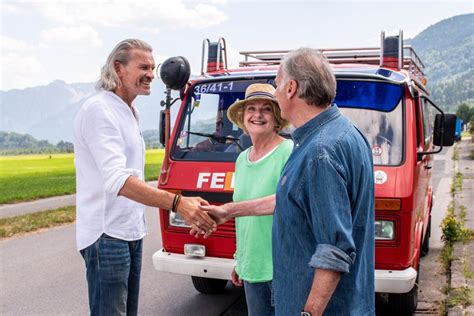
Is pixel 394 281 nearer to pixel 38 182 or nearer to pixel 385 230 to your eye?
pixel 385 230

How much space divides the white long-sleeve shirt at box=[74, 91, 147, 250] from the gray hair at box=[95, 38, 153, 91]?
55 mm

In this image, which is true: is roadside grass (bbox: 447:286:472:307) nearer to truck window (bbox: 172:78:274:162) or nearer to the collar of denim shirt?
truck window (bbox: 172:78:274:162)

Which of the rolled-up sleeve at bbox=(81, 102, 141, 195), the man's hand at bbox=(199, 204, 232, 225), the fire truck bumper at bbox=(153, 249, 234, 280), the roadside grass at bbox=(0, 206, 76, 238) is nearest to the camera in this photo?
the rolled-up sleeve at bbox=(81, 102, 141, 195)

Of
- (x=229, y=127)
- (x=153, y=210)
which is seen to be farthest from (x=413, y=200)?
(x=153, y=210)

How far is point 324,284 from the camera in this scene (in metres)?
1.89

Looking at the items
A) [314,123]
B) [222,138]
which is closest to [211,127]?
[222,138]

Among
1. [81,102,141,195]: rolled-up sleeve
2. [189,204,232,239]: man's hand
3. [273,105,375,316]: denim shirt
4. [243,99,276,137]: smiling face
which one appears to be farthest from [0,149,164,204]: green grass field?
[273,105,375,316]: denim shirt

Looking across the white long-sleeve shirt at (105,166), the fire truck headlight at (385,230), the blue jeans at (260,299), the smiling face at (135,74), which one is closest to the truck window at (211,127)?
the fire truck headlight at (385,230)

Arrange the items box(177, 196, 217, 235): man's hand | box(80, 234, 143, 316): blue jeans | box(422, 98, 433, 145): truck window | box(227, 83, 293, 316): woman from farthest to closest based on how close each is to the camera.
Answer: box(422, 98, 433, 145): truck window < box(227, 83, 293, 316): woman < box(177, 196, 217, 235): man's hand < box(80, 234, 143, 316): blue jeans

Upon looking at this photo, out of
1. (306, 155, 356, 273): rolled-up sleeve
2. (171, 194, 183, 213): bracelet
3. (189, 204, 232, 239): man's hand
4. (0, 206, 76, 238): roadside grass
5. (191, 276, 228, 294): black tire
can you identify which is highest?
(306, 155, 356, 273): rolled-up sleeve

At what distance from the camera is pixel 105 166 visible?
2652mm

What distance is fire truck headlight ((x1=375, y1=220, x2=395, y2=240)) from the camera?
4410mm

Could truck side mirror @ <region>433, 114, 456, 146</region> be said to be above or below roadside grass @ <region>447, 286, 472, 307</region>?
above

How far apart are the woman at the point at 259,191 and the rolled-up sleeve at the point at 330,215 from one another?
120 centimetres
